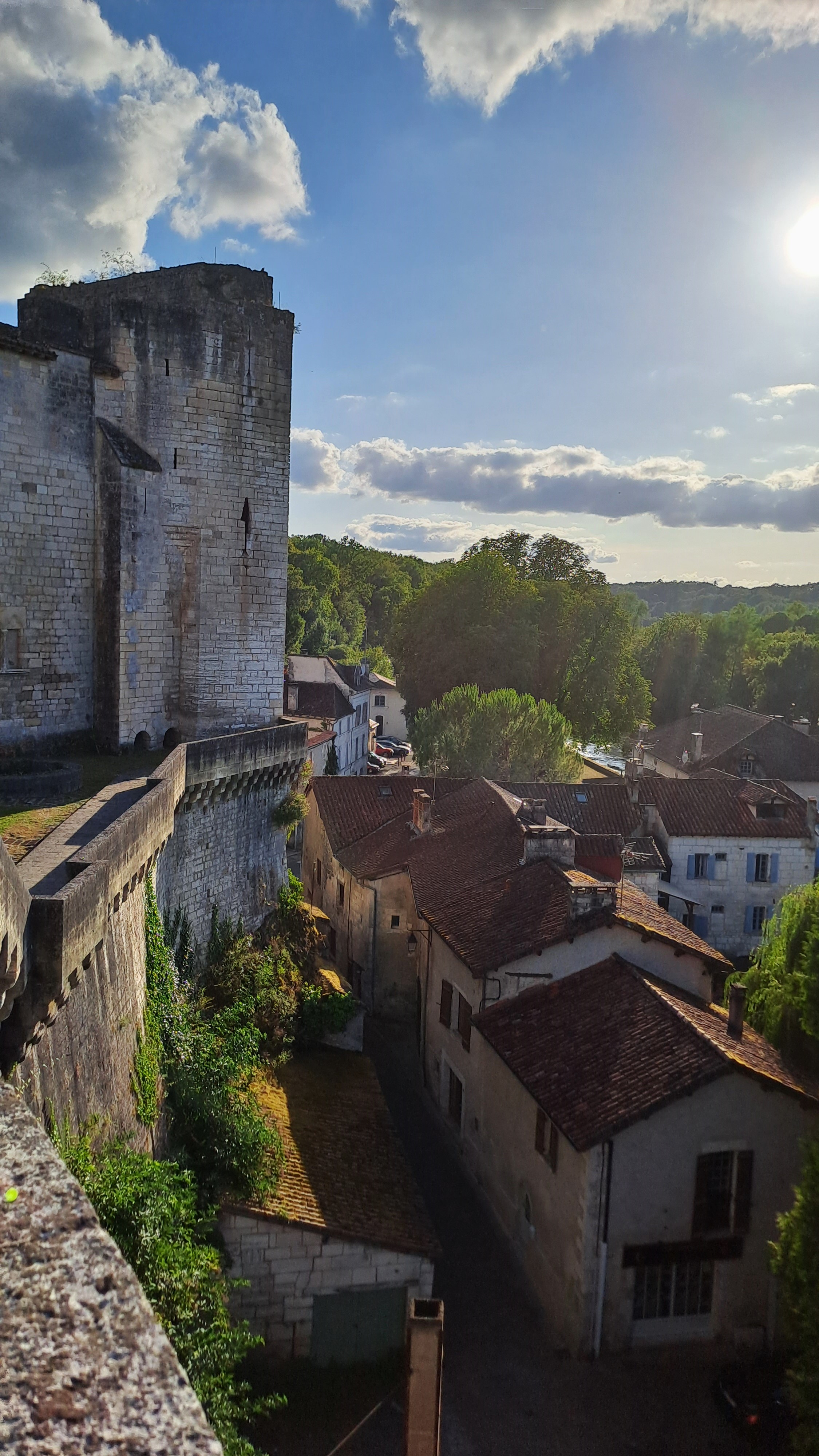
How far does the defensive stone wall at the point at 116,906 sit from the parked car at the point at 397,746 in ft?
135

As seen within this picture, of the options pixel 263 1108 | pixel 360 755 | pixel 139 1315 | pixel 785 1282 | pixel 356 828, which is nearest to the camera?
pixel 139 1315

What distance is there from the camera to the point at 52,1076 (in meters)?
7.91

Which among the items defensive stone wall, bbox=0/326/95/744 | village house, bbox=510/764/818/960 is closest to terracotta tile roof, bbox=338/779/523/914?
village house, bbox=510/764/818/960

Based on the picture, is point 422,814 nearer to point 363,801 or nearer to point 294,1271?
point 363,801

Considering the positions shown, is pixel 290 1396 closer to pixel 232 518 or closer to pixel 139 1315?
pixel 139 1315

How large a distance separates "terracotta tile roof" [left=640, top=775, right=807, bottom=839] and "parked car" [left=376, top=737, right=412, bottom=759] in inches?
1074

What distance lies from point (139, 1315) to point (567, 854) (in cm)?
1818

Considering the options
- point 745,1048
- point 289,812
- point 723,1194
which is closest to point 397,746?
point 289,812

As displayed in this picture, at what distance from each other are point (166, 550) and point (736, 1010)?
1329 cm

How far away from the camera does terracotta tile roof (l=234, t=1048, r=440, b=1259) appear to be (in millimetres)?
13023

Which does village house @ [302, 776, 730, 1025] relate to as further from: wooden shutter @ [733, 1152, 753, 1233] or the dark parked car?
the dark parked car

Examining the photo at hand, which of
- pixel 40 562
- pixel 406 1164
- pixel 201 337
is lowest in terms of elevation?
pixel 406 1164

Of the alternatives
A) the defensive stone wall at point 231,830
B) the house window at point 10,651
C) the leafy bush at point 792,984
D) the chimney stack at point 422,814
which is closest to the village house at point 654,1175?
the leafy bush at point 792,984

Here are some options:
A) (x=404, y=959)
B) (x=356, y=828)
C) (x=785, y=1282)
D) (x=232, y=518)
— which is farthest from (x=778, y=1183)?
(x=356, y=828)
